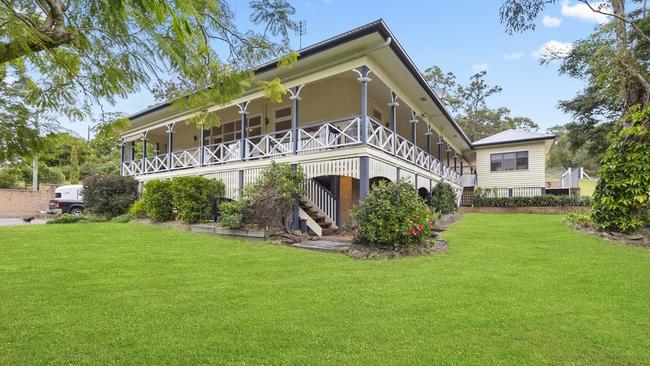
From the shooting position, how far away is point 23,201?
80.4ft

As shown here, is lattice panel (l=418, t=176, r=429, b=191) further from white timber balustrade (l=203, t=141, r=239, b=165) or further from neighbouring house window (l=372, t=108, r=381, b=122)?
white timber balustrade (l=203, t=141, r=239, b=165)

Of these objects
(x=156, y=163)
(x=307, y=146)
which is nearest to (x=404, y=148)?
(x=307, y=146)

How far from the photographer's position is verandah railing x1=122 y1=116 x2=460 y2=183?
10.9m

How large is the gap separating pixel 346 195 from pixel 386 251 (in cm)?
580

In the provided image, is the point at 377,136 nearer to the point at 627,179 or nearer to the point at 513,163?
the point at 627,179

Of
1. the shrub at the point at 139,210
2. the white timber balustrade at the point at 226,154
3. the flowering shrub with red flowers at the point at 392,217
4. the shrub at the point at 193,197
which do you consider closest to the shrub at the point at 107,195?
the shrub at the point at 139,210

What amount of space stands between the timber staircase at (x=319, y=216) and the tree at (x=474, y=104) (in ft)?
116

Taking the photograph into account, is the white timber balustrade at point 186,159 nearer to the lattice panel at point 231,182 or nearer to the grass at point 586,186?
the lattice panel at point 231,182

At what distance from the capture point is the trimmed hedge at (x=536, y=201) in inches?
717

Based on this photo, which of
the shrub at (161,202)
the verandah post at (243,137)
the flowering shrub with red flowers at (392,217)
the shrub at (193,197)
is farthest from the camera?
the shrub at (161,202)

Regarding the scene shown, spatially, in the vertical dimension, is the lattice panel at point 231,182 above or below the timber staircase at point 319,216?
above

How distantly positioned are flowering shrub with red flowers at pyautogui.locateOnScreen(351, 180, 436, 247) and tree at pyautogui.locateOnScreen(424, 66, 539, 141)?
1478 inches

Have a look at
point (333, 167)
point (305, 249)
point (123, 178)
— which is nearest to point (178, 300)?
point (305, 249)

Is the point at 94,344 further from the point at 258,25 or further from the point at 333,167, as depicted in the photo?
the point at 333,167
